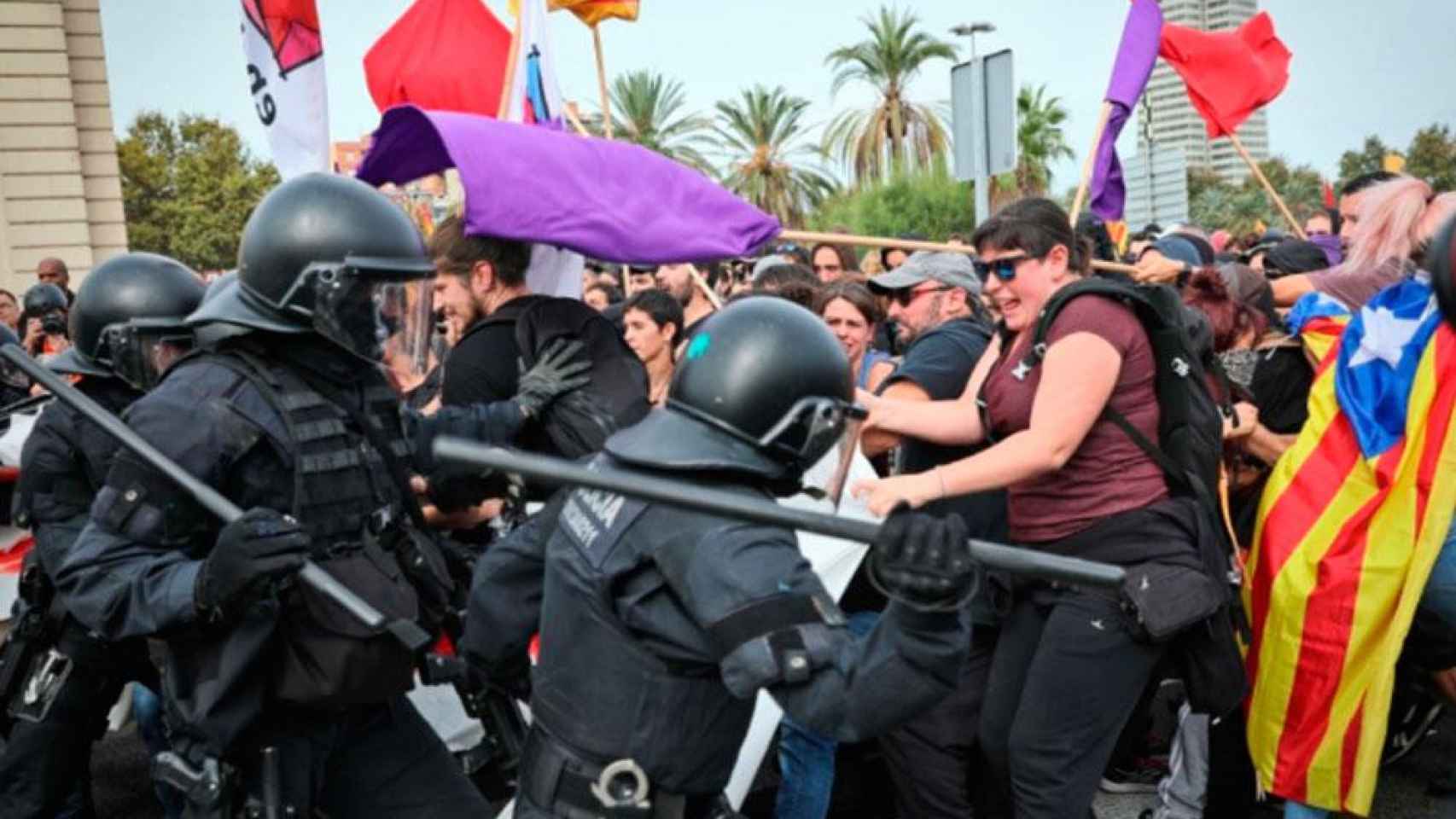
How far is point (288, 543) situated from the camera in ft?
8.82

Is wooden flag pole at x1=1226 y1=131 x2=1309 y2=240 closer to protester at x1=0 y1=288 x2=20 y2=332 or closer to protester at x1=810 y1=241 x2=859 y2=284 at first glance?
protester at x1=810 y1=241 x2=859 y2=284

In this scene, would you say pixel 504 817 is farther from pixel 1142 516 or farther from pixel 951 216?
pixel 951 216

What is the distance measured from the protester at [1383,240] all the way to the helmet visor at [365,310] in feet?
11.1

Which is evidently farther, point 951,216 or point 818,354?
point 951,216

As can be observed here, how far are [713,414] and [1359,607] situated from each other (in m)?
2.53

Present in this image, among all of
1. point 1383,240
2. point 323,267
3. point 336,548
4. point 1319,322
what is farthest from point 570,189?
point 1383,240

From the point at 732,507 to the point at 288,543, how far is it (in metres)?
1.14

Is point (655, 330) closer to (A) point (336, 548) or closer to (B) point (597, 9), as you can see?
(B) point (597, 9)

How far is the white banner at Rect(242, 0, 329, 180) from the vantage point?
5664 millimetres

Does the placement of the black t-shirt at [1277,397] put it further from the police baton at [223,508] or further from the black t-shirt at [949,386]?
the police baton at [223,508]

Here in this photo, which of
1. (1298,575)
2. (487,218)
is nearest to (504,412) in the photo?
(487,218)

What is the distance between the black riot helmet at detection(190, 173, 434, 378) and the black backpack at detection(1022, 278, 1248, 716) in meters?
1.70

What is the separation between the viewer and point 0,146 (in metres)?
18.8

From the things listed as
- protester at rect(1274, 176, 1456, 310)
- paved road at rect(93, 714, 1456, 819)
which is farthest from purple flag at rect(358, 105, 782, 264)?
paved road at rect(93, 714, 1456, 819)
